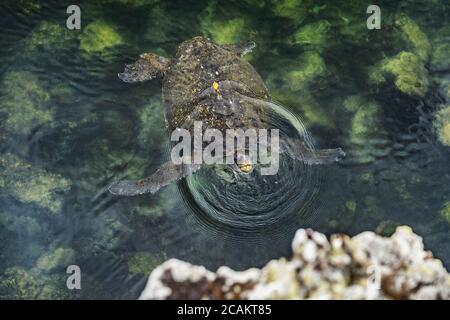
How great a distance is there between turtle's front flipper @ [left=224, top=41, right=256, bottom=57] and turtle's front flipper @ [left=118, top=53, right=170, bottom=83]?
0.61 meters

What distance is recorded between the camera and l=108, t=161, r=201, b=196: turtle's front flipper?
164 inches

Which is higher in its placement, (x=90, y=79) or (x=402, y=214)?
(x=90, y=79)

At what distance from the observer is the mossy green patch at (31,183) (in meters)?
4.16

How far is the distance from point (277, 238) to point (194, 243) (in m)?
0.65

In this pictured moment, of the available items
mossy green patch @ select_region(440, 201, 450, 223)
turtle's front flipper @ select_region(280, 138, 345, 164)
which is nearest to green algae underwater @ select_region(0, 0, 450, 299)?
mossy green patch @ select_region(440, 201, 450, 223)

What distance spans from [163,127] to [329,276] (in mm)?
2038

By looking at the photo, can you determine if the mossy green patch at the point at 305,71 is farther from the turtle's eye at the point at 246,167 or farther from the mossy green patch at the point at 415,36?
the turtle's eye at the point at 246,167

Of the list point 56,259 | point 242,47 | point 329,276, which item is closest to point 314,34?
point 242,47

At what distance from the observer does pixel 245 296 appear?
129 inches

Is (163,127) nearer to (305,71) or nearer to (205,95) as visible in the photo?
(205,95)

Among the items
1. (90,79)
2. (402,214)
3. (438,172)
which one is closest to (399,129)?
(438,172)
